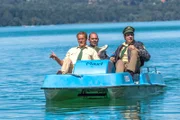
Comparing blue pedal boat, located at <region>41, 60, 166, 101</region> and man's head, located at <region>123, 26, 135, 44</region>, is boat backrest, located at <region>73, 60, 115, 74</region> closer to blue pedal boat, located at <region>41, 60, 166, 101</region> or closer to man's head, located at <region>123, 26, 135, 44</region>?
blue pedal boat, located at <region>41, 60, 166, 101</region>

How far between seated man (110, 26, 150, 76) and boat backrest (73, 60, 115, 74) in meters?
0.39

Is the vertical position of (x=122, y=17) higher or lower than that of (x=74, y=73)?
lower

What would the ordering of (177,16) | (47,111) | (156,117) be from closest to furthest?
(156,117)
(47,111)
(177,16)

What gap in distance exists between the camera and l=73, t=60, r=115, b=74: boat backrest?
1688 centimetres

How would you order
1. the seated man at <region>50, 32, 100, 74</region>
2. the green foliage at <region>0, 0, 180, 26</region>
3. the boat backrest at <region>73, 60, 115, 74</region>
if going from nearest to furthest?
the boat backrest at <region>73, 60, 115, 74</region>
the seated man at <region>50, 32, 100, 74</region>
the green foliage at <region>0, 0, 180, 26</region>

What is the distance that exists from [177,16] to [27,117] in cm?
17503

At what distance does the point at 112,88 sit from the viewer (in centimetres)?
1666

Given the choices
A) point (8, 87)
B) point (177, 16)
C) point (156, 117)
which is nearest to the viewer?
point (156, 117)

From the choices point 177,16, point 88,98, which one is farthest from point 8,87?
point 177,16

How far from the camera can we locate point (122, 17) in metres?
192

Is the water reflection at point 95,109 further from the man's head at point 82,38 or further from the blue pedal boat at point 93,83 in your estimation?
the man's head at point 82,38

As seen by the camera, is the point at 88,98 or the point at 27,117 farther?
the point at 88,98

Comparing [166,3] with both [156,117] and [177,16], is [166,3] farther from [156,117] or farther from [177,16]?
[156,117]

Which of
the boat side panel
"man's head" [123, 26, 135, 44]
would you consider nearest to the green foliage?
"man's head" [123, 26, 135, 44]
